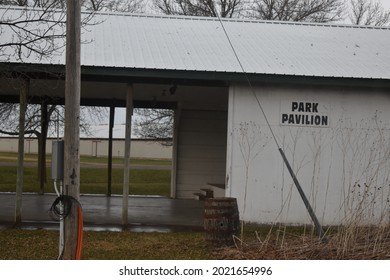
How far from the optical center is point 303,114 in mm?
13812

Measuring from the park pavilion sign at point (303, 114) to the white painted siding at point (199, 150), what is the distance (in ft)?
25.5

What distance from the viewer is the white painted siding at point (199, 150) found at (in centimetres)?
2152

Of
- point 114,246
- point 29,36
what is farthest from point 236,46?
point 114,246

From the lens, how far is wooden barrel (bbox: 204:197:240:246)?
10656 millimetres

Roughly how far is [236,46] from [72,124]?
25.1 ft

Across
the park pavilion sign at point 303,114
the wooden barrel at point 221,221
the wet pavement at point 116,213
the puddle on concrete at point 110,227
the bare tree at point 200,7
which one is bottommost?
the wet pavement at point 116,213

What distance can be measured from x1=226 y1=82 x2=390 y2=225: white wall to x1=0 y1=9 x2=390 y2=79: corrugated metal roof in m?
0.57

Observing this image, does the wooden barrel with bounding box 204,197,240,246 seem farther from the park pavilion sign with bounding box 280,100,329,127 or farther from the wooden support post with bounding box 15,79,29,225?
the wooden support post with bounding box 15,79,29,225

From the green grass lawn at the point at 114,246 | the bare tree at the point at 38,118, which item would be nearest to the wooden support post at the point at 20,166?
the green grass lawn at the point at 114,246

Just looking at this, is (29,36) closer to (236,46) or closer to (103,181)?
(236,46)

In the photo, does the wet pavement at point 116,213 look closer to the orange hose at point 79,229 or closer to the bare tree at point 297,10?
the orange hose at point 79,229

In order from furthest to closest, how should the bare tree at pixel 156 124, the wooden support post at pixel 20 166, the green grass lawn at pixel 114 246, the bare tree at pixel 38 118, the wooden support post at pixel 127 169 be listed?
the bare tree at pixel 156 124 → the bare tree at pixel 38 118 → the wooden support post at pixel 127 169 → the wooden support post at pixel 20 166 → the green grass lawn at pixel 114 246

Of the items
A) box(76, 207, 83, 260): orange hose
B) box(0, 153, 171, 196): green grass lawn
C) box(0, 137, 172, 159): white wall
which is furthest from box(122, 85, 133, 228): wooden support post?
box(0, 137, 172, 159): white wall

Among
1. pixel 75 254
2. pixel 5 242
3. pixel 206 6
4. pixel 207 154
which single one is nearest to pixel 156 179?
pixel 206 6
